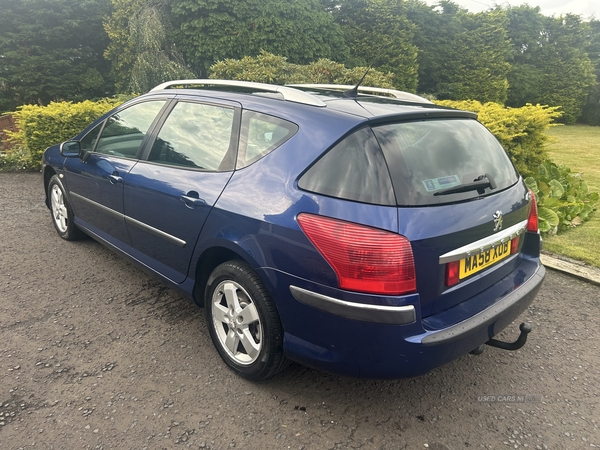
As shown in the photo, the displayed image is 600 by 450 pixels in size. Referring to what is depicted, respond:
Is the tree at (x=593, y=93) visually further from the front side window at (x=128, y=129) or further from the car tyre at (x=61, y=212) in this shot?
the car tyre at (x=61, y=212)

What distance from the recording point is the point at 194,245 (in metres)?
2.70

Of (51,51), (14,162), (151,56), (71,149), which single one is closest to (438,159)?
(71,149)

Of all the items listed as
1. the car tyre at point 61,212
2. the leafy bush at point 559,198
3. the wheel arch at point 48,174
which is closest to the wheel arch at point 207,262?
the car tyre at point 61,212

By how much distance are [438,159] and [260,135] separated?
3.26ft

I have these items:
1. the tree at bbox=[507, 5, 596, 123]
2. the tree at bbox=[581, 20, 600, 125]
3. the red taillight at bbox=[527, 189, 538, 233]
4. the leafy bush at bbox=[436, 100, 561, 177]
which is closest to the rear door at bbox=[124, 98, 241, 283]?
the red taillight at bbox=[527, 189, 538, 233]

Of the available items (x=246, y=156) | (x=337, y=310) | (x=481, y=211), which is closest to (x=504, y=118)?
(x=481, y=211)

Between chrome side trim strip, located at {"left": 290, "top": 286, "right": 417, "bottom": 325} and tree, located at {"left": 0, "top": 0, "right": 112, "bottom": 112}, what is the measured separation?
789 inches

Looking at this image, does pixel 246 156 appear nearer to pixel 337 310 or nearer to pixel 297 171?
pixel 297 171

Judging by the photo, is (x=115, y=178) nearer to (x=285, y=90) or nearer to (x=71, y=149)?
(x=71, y=149)

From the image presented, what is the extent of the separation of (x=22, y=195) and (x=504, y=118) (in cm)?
696

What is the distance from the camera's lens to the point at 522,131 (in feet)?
19.8

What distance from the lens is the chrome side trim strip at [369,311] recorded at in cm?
193

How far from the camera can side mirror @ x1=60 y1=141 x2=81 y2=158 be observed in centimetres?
391

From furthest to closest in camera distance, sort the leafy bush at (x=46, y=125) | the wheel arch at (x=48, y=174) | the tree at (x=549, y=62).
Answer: the tree at (x=549, y=62) → the leafy bush at (x=46, y=125) → the wheel arch at (x=48, y=174)
